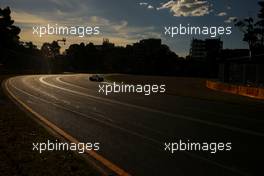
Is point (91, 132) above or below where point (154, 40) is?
below

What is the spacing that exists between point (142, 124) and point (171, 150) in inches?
181

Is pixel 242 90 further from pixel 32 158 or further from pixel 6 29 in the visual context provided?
pixel 6 29

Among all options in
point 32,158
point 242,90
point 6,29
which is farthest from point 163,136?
point 6,29

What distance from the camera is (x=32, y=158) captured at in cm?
856

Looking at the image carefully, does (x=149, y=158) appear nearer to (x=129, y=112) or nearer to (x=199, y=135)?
(x=199, y=135)

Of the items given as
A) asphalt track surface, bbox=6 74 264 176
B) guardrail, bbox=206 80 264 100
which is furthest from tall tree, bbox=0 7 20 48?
asphalt track surface, bbox=6 74 264 176

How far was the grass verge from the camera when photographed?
7566 millimetres

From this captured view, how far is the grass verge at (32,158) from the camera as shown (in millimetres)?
7566

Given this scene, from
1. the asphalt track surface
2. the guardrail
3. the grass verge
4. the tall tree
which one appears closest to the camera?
the grass verge

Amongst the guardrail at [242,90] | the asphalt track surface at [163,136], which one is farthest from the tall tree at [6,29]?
the asphalt track surface at [163,136]

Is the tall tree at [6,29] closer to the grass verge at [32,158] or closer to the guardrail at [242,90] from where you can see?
the guardrail at [242,90]

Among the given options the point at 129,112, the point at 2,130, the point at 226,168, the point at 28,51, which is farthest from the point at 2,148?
the point at 28,51

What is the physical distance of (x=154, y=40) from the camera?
174m

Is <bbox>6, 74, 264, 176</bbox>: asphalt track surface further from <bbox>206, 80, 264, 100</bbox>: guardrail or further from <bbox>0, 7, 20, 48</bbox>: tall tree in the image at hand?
<bbox>0, 7, 20, 48</bbox>: tall tree
